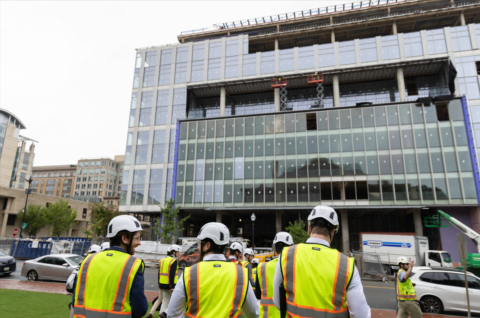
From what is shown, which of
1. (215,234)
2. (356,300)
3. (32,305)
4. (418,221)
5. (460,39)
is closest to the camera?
(356,300)

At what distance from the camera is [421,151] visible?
119 feet

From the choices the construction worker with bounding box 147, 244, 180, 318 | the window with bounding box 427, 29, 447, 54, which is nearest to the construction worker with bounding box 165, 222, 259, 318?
the construction worker with bounding box 147, 244, 180, 318

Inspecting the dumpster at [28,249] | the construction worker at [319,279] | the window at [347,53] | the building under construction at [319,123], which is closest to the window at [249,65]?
the building under construction at [319,123]

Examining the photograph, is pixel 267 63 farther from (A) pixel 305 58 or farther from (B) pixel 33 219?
(B) pixel 33 219

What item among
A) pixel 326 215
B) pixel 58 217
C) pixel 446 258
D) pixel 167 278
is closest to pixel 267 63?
pixel 446 258

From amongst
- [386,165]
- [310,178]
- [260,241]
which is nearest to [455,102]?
[386,165]

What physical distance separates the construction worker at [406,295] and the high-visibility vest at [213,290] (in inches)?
244

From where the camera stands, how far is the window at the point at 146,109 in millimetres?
50156

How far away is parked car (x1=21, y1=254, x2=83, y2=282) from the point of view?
1519cm

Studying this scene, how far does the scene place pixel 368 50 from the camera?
44.2 metres

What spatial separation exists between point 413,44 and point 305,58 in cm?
1510

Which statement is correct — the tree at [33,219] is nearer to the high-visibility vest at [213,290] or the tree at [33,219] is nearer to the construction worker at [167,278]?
the construction worker at [167,278]

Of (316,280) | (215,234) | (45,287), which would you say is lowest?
(45,287)

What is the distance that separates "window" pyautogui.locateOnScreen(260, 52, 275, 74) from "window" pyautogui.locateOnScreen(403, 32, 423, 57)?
753 inches
